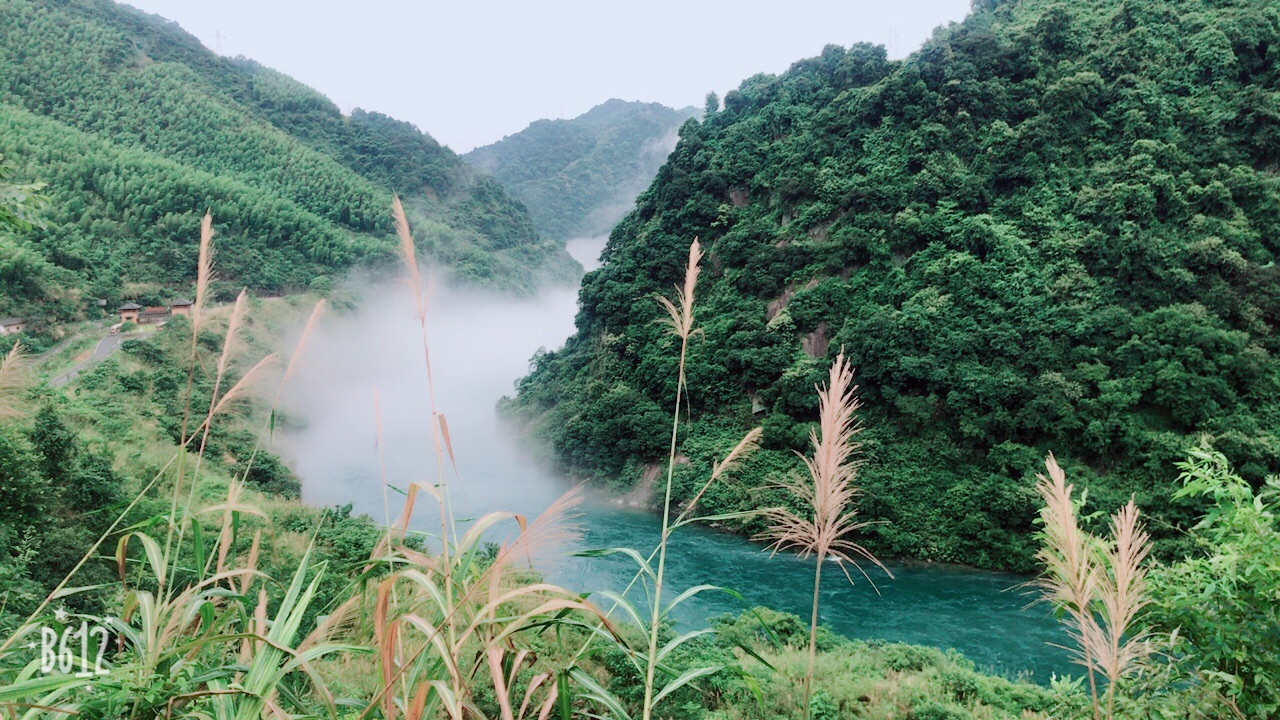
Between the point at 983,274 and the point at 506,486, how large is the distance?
16.3 meters

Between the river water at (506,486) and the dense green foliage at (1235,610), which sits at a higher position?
the dense green foliage at (1235,610)

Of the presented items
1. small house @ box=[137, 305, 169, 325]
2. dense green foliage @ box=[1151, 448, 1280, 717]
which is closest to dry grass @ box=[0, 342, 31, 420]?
dense green foliage @ box=[1151, 448, 1280, 717]

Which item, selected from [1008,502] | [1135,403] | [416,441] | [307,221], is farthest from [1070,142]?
[307,221]

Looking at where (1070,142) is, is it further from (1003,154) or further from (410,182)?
(410,182)

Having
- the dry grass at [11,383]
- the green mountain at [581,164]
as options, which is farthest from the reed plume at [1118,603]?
the green mountain at [581,164]

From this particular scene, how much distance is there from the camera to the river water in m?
12.2

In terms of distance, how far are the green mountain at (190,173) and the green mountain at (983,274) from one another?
1495cm

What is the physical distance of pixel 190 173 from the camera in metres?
31.3

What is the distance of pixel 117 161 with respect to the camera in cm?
2898

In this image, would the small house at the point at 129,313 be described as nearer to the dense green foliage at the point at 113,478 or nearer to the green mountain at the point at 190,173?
the green mountain at the point at 190,173

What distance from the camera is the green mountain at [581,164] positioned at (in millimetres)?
85750

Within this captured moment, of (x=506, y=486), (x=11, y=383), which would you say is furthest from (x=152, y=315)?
(x=11, y=383)

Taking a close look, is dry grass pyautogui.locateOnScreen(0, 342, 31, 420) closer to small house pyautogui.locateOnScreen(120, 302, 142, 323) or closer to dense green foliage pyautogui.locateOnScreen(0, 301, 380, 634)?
dense green foliage pyautogui.locateOnScreen(0, 301, 380, 634)

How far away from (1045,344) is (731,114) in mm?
15115
